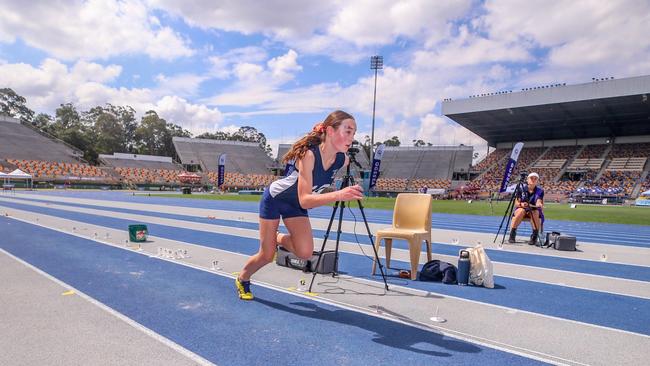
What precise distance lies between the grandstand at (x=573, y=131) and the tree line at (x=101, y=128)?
57917 millimetres

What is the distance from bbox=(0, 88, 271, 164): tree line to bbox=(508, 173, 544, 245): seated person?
8772cm

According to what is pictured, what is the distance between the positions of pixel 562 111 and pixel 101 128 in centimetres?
9072

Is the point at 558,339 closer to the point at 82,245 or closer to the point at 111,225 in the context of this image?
the point at 82,245

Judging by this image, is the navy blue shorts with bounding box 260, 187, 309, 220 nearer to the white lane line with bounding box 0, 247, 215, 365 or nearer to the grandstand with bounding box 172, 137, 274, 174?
the white lane line with bounding box 0, 247, 215, 365

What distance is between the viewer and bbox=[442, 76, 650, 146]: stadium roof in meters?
37.1

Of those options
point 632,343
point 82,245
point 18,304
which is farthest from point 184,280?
point 632,343

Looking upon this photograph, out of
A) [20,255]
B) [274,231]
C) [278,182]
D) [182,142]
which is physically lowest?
[20,255]

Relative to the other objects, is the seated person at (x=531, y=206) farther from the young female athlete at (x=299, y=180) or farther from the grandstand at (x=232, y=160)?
the grandstand at (x=232, y=160)

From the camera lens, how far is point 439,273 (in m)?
5.57

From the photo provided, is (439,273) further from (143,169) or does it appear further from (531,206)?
(143,169)

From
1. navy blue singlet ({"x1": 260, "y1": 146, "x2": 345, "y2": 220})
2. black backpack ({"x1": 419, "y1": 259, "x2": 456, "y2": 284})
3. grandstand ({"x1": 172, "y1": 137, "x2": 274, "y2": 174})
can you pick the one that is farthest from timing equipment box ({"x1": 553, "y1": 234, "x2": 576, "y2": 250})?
grandstand ({"x1": 172, "y1": 137, "x2": 274, "y2": 174})

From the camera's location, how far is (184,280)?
5.31 m

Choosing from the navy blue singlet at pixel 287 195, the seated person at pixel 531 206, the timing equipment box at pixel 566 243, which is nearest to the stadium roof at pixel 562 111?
the seated person at pixel 531 206

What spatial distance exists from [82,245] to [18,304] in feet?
13.7
